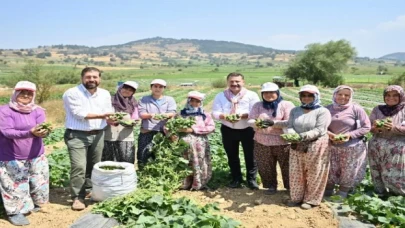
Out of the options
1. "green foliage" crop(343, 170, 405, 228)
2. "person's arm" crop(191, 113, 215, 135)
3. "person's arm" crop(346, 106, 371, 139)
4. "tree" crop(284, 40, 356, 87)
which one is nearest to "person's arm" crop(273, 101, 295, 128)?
"person's arm" crop(346, 106, 371, 139)

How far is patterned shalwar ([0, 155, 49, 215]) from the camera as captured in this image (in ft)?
15.6

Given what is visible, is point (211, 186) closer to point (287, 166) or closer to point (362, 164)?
point (287, 166)

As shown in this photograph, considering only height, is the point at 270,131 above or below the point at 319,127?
below

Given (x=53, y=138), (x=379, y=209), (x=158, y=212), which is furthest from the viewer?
(x=53, y=138)

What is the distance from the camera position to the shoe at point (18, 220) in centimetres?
471

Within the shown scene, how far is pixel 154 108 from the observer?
578 cm

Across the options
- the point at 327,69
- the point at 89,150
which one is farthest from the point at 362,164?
the point at 327,69

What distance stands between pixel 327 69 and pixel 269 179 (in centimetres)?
5405

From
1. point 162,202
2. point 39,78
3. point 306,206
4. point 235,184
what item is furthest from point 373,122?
point 39,78

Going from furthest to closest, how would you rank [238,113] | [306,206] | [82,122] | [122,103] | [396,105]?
[238,113] → [122,103] → [82,122] → [396,105] → [306,206]

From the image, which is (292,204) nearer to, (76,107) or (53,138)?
(76,107)

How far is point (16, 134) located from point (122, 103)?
61.9 inches

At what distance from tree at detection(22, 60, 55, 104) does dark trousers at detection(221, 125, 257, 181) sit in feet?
64.5

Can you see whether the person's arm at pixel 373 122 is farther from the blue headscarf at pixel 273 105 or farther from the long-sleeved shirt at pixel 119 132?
the long-sleeved shirt at pixel 119 132
